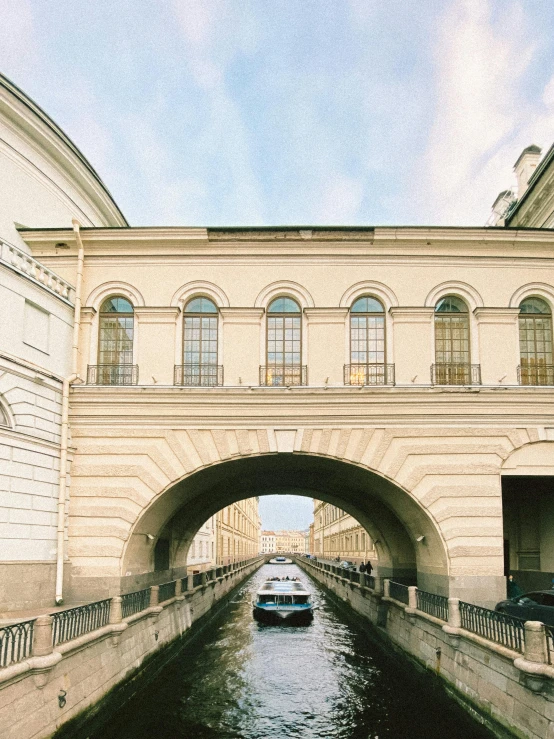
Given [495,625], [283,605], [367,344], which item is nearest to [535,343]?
[367,344]

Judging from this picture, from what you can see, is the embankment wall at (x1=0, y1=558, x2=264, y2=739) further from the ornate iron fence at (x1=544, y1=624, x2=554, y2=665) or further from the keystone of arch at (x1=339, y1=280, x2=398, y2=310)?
the keystone of arch at (x1=339, y1=280, x2=398, y2=310)

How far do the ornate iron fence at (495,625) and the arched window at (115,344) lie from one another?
10.3 m

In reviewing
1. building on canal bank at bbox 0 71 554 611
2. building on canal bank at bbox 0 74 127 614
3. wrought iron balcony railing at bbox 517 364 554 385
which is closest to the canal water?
building on canal bank at bbox 0 71 554 611

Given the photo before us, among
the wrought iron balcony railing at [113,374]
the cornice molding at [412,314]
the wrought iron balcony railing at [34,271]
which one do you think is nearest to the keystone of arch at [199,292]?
the wrought iron balcony railing at [113,374]

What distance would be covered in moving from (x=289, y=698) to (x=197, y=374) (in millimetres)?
8407

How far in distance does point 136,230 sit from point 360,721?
43.5 ft

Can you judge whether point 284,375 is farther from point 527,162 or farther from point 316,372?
point 527,162

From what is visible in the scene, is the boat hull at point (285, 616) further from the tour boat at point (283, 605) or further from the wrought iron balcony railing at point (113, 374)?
the wrought iron balcony railing at point (113, 374)

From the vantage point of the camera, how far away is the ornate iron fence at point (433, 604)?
15.1m

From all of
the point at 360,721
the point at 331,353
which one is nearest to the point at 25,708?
the point at 360,721

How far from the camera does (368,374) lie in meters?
18.5

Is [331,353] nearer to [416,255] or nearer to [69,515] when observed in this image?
[416,255]

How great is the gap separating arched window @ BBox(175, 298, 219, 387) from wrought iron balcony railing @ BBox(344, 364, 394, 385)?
11.5ft

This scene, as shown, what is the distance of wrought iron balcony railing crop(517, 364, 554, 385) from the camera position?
1834 cm
